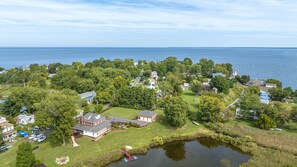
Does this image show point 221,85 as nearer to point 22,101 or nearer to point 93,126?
point 93,126

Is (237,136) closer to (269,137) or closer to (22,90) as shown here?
(269,137)

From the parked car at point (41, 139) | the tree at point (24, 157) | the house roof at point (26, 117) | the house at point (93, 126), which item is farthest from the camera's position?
the house roof at point (26, 117)

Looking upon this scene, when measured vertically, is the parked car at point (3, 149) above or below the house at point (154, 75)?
below

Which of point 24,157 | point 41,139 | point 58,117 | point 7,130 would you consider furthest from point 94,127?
point 7,130

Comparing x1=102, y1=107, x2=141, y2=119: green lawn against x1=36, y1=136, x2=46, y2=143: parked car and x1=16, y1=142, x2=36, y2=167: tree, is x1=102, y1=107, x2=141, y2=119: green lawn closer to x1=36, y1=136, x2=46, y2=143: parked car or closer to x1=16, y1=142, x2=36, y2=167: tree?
x1=36, y1=136, x2=46, y2=143: parked car

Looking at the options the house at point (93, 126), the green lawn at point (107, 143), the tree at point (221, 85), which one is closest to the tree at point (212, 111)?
the green lawn at point (107, 143)

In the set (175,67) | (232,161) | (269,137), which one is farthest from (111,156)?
(175,67)

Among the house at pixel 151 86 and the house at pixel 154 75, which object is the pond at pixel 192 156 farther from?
the house at pixel 154 75
